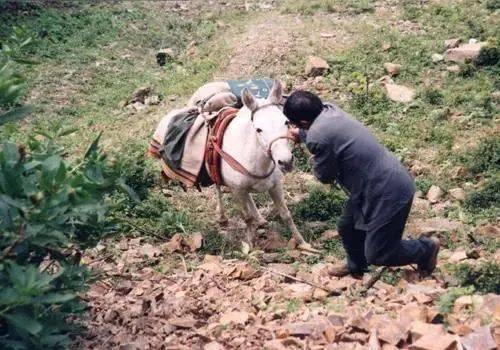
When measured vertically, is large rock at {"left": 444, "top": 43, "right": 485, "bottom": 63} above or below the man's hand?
below

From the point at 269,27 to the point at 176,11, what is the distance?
2.99 meters

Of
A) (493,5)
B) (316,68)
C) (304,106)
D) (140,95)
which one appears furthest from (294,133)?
(493,5)

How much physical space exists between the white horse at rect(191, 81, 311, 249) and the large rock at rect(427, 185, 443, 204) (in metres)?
1.43

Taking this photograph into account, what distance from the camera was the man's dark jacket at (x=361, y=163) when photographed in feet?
15.8

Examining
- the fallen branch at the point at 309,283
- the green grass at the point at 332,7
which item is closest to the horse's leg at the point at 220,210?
the fallen branch at the point at 309,283

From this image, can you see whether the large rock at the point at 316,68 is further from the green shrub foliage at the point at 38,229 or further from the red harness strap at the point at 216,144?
the green shrub foliage at the point at 38,229

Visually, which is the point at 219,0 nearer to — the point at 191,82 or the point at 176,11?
the point at 176,11

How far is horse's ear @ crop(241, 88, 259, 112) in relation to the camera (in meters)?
5.81

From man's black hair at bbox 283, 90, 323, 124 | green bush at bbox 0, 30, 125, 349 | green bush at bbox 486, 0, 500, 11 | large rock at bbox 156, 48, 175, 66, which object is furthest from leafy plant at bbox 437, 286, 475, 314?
large rock at bbox 156, 48, 175, 66

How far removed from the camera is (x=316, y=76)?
944cm

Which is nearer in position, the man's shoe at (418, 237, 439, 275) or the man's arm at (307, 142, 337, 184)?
the man's arm at (307, 142, 337, 184)

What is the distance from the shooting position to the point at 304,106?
4840 mm

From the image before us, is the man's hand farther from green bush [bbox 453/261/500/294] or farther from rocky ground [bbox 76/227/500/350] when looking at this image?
green bush [bbox 453/261/500/294]

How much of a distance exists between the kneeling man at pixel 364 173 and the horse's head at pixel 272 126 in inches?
18.2
